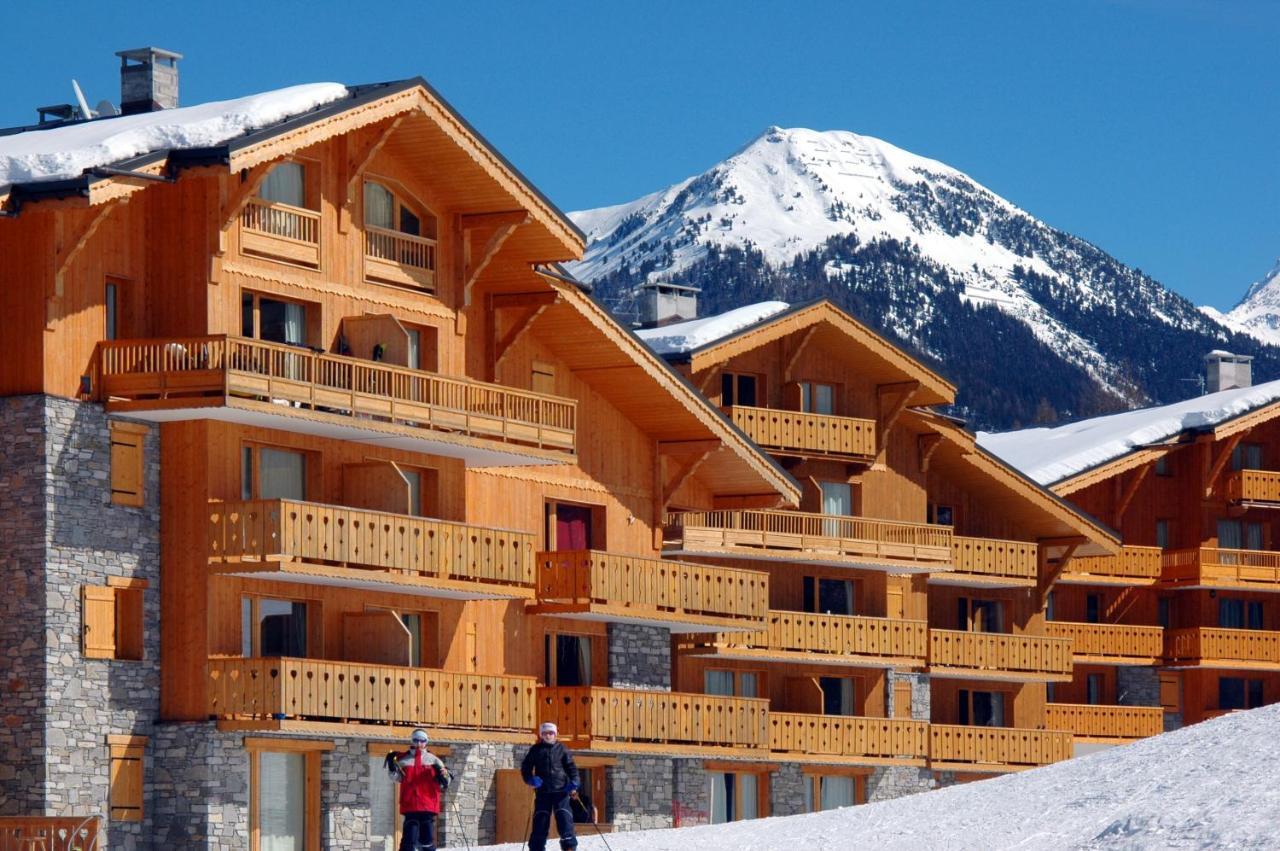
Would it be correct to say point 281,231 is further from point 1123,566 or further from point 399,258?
point 1123,566

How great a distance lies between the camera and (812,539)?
2773 inches

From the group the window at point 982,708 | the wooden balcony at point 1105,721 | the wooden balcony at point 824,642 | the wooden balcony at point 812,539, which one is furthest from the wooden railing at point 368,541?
the wooden balcony at point 1105,721

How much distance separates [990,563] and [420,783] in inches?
1486

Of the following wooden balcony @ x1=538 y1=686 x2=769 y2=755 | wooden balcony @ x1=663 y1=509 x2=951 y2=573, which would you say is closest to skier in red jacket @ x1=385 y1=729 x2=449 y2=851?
wooden balcony @ x1=538 y1=686 x2=769 y2=755

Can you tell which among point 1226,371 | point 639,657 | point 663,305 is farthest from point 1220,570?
point 639,657

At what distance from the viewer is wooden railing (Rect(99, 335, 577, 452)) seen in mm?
49844

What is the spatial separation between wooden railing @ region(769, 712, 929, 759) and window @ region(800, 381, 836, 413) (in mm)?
7334

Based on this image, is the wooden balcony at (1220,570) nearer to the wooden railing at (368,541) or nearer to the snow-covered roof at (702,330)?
the snow-covered roof at (702,330)

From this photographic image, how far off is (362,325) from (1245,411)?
37.4m

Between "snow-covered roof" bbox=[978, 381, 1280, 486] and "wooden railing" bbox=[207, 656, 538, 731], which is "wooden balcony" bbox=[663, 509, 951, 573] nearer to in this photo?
"snow-covered roof" bbox=[978, 381, 1280, 486]

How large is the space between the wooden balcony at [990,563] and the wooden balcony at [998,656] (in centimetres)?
138

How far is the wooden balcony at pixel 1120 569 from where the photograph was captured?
276 feet

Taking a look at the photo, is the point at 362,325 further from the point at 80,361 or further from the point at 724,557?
the point at 724,557

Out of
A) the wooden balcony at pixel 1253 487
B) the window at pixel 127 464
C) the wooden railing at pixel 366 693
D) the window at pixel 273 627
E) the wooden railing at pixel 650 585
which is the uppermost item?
the wooden balcony at pixel 1253 487
